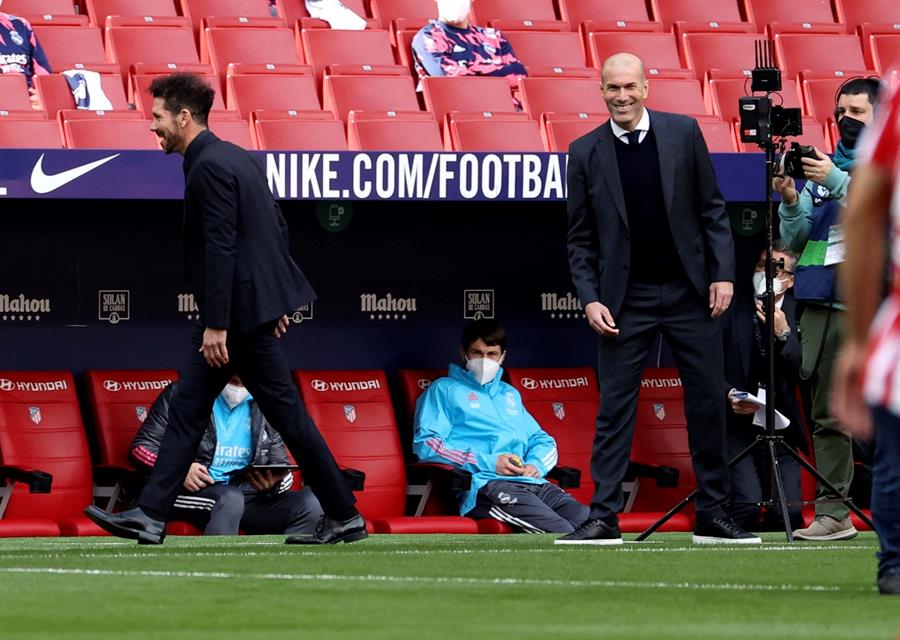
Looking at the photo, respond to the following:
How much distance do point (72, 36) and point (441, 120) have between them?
7.17 feet

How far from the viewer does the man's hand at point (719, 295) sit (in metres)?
7.37

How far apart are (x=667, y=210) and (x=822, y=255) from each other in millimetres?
1057

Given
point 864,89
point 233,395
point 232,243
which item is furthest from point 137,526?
point 864,89

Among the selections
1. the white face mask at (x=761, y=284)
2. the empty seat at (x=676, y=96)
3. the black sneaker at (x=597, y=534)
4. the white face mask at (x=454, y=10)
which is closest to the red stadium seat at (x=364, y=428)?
the white face mask at (x=761, y=284)

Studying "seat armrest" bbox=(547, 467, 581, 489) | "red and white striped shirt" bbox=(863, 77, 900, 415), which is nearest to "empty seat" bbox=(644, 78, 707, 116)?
"seat armrest" bbox=(547, 467, 581, 489)

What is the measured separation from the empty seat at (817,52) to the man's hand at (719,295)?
246 inches

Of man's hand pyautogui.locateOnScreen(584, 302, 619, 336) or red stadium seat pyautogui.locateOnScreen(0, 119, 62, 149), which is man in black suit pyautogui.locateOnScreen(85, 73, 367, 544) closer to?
man's hand pyautogui.locateOnScreen(584, 302, 619, 336)

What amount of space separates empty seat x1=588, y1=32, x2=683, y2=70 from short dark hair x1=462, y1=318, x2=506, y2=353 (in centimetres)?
290

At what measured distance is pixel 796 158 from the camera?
770cm

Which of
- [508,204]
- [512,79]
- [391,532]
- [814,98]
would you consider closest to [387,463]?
[391,532]

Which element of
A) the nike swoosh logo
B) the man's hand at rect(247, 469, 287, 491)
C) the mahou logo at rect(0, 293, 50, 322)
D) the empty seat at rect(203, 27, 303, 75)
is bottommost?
the man's hand at rect(247, 469, 287, 491)

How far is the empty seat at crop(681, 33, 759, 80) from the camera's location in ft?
43.4

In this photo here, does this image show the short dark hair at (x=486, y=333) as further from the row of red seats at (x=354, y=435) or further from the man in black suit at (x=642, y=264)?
the man in black suit at (x=642, y=264)

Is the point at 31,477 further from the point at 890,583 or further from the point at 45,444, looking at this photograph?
the point at 890,583
